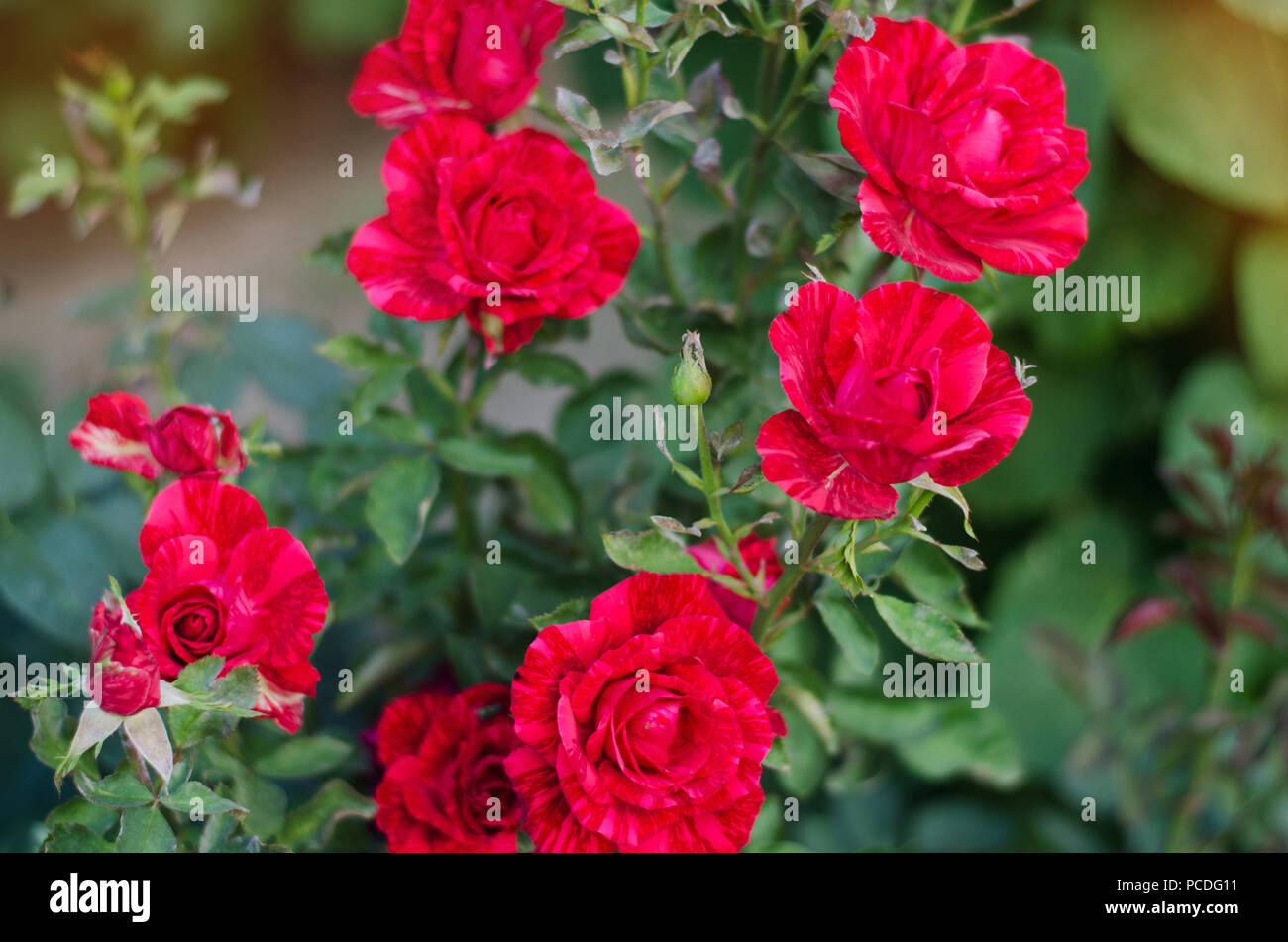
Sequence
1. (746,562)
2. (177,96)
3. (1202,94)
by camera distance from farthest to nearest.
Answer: (1202,94)
(177,96)
(746,562)

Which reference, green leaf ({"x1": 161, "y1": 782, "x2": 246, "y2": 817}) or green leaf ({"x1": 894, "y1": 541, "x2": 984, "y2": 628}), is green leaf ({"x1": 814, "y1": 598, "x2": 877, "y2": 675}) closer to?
green leaf ({"x1": 894, "y1": 541, "x2": 984, "y2": 628})

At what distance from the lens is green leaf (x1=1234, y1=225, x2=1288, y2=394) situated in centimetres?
87

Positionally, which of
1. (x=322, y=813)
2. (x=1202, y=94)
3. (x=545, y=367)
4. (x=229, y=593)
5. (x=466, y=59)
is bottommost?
(x=322, y=813)

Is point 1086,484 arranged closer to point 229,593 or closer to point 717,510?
point 717,510

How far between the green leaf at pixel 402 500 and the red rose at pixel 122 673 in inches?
5.0

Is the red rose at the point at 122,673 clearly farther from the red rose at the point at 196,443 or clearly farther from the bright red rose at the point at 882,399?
the bright red rose at the point at 882,399

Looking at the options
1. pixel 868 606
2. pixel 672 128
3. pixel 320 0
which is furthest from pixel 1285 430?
pixel 320 0

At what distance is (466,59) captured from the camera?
46 centimetres

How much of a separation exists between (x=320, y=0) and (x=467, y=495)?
44.7 inches

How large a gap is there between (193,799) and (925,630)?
0.28 m

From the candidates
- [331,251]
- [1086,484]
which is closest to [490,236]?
[331,251]

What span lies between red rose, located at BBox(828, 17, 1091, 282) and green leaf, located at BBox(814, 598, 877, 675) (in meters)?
0.15

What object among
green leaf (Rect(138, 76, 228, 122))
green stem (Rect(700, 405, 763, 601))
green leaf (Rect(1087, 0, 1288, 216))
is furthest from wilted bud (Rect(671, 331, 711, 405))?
green leaf (Rect(1087, 0, 1288, 216))

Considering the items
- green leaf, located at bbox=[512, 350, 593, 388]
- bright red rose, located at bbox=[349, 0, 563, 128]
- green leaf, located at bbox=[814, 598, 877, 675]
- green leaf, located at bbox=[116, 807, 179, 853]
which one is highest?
bright red rose, located at bbox=[349, 0, 563, 128]
